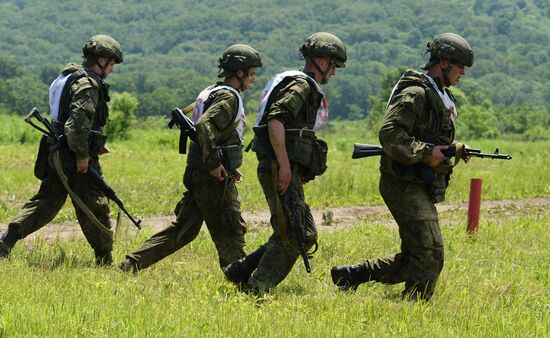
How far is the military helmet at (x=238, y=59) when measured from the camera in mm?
7070

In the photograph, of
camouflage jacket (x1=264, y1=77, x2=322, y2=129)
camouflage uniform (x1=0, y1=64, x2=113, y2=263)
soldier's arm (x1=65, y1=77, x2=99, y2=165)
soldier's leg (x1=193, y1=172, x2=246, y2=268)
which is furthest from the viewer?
camouflage uniform (x1=0, y1=64, x2=113, y2=263)

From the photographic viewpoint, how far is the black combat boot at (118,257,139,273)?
749 cm

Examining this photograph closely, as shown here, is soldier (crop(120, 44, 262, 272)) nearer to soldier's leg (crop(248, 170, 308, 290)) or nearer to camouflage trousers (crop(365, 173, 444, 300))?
soldier's leg (crop(248, 170, 308, 290))

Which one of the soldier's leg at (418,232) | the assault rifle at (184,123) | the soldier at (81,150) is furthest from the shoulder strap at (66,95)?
the soldier's leg at (418,232)

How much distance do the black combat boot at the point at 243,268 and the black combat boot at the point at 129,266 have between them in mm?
846

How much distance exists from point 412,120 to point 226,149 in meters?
1.43

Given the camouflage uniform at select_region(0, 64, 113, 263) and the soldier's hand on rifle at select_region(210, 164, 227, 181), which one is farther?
the camouflage uniform at select_region(0, 64, 113, 263)

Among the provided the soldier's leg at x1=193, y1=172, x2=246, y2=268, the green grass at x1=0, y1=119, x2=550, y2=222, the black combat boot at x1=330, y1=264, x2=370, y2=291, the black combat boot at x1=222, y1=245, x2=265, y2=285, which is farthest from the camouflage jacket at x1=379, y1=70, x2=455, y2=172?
the green grass at x1=0, y1=119, x2=550, y2=222

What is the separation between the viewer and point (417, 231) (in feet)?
21.7

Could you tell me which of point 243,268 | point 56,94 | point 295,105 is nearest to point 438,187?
point 295,105

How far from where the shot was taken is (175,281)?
7.17 m

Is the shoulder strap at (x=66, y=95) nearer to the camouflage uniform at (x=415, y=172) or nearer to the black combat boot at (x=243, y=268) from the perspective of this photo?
the black combat boot at (x=243, y=268)

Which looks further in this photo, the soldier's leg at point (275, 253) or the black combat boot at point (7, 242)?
the black combat boot at point (7, 242)

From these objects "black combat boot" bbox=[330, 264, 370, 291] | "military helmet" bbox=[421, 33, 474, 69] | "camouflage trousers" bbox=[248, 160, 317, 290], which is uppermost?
"military helmet" bbox=[421, 33, 474, 69]
